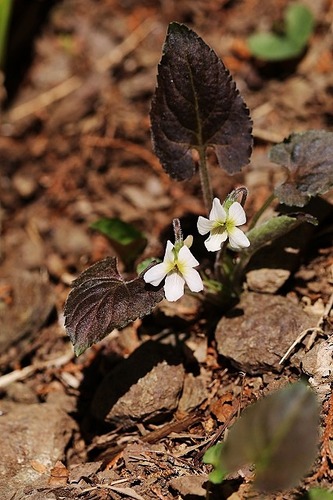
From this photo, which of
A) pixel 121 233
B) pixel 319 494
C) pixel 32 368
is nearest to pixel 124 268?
pixel 121 233

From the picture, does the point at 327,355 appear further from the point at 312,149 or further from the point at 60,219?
the point at 60,219

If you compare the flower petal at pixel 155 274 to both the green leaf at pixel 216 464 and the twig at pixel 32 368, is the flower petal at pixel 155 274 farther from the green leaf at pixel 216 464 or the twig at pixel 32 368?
the twig at pixel 32 368

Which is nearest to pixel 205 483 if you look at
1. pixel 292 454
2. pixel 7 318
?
pixel 292 454

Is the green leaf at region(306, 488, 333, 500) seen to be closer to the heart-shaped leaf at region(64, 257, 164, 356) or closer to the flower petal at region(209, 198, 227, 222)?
the heart-shaped leaf at region(64, 257, 164, 356)

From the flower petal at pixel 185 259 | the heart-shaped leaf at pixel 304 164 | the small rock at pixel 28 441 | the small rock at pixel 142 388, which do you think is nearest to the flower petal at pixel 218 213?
the flower petal at pixel 185 259

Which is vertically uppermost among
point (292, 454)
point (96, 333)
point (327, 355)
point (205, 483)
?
point (96, 333)
